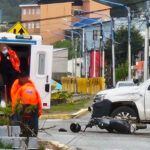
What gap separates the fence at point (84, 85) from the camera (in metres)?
60.2

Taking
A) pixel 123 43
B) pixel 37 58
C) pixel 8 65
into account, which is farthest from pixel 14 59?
pixel 123 43

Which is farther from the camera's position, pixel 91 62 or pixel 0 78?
pixel 91 62

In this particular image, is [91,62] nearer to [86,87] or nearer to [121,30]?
[121,30]

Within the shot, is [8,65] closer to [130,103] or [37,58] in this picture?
[37,58]

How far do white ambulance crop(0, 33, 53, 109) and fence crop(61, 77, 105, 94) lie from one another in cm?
3813

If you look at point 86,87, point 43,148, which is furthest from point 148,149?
point 86,87

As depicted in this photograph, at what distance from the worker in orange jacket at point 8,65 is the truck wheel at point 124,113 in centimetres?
408

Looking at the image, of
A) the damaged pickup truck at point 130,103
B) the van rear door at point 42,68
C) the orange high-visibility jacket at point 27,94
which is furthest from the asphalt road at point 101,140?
the van rear door at point 42,68

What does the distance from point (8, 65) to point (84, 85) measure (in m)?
42.3

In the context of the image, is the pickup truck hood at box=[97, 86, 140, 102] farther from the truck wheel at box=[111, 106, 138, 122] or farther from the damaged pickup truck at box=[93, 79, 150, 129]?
the truck wheel at box=[111, 106, 138, 122]

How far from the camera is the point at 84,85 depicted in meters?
64.2

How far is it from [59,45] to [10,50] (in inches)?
3905

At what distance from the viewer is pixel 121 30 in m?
84.9

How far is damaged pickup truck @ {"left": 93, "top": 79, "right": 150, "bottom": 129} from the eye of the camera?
18984 mm
